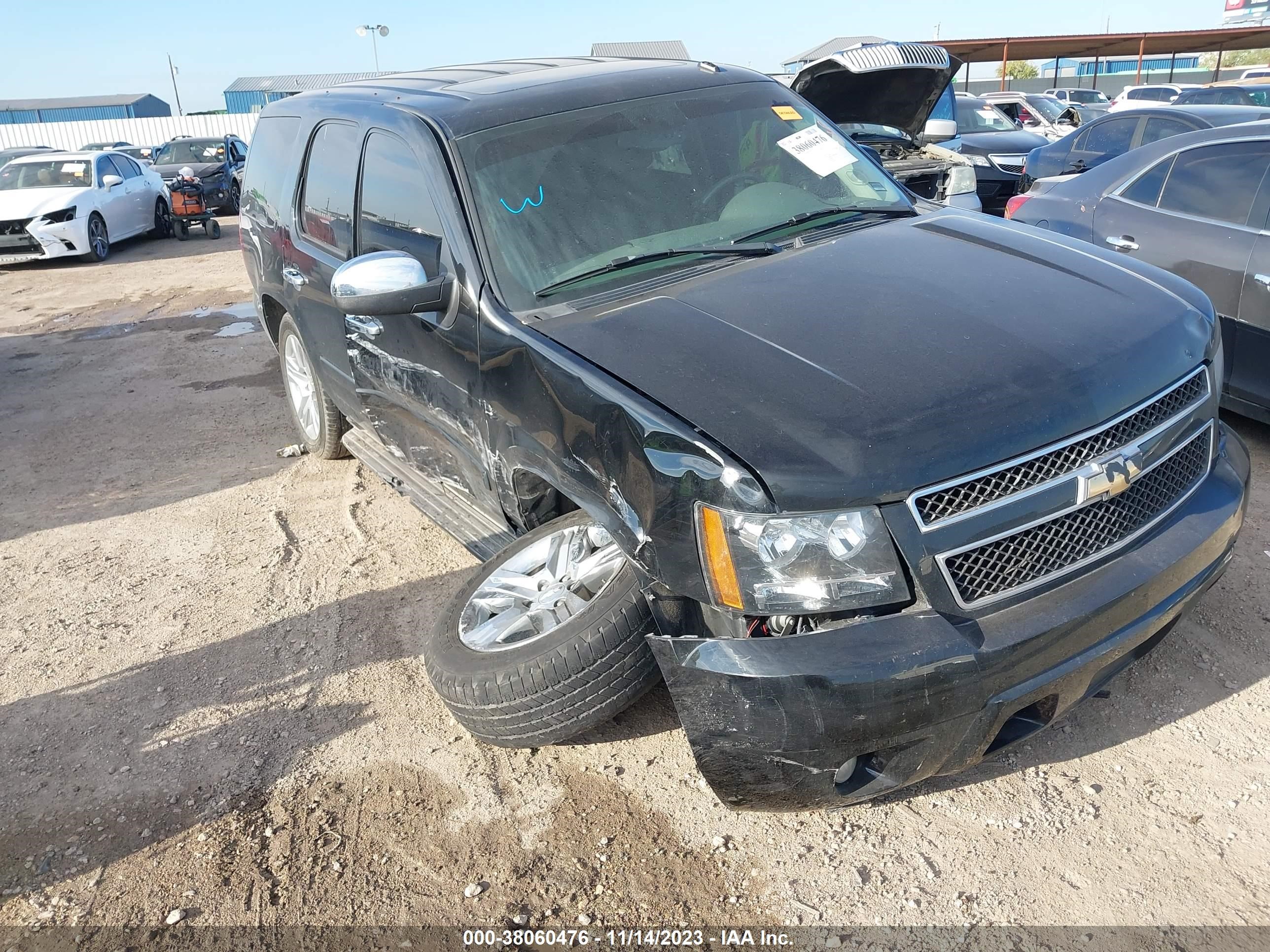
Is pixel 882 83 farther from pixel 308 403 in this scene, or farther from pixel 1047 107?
pixel 1047 107

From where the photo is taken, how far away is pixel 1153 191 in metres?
5.41

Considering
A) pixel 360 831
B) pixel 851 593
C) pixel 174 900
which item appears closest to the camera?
pixel 851 593

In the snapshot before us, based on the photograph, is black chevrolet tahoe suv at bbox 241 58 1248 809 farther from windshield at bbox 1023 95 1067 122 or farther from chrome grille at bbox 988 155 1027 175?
windshield at bbox 1023 95 1067 122

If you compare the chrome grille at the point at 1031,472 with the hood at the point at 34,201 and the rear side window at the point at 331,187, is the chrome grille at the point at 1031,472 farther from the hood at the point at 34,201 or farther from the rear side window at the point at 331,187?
the hood at the point at 34,201

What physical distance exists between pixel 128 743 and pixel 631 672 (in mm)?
1861

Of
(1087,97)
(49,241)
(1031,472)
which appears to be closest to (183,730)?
(1031,472)

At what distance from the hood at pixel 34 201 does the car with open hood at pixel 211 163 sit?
16.3 ft

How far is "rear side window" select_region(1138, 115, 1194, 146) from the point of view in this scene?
9.30 metres

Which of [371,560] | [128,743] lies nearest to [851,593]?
[128,743]

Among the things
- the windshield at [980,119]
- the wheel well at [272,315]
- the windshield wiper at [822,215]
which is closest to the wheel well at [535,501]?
the windshield wiper at [822,215]

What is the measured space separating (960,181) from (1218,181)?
172 cm

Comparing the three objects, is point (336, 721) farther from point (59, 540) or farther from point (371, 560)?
point (59, 540)

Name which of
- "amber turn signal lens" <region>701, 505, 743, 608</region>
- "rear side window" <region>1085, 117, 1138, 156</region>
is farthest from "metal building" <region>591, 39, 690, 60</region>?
"amber turn signal lens" <region>701, 505, 743, 608</region>

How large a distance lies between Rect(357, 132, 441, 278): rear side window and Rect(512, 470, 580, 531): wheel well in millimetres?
756
